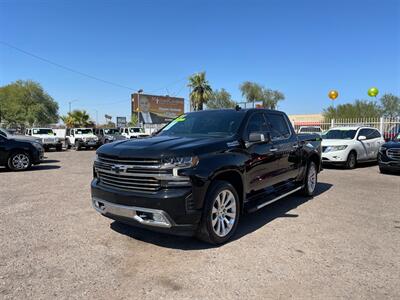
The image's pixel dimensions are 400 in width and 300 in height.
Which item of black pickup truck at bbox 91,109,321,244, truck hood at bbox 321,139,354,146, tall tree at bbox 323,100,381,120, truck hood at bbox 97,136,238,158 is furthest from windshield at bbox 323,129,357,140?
tall tree at bbox 323,100,381,120

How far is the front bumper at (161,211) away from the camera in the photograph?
13.1 feet

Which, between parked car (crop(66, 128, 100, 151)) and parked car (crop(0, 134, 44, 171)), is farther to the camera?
parked car (crop(66, 128, 100, 151))

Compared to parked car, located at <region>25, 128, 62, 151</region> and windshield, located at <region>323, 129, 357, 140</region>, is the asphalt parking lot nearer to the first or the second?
windshield, located at <region>323, 129, 357, 140</region>

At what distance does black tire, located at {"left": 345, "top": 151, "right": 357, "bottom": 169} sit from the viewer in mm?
13224

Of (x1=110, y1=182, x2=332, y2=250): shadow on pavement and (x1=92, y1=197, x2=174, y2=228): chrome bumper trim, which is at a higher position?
(x1=92, y1=197, x2=174, y2=228): chrome bumper trim

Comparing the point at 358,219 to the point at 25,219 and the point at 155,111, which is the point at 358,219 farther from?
the point at 155,111

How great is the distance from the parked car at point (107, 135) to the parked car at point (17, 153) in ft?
58.0

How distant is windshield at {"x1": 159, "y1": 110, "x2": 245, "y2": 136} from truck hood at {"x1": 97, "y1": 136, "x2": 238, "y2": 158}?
1.50 ft

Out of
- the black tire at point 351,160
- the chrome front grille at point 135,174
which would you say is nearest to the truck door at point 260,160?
the chrome front grille at point 135,174

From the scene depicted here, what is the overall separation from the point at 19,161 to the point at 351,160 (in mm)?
12776

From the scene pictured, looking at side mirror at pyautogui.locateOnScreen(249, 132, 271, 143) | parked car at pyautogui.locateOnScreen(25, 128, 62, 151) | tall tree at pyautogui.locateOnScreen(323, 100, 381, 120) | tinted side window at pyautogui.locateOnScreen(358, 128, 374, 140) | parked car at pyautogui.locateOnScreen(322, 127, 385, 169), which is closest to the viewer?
side mirror at pyautogui.locateOnScreen(249, 132, 271, 143)

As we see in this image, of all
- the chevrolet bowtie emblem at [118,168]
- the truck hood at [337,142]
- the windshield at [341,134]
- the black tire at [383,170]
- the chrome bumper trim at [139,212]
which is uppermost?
the windshield at [341,134]

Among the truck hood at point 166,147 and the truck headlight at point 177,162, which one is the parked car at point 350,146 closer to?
the truck hood at point 166,147

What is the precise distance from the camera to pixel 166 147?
4238 mm
